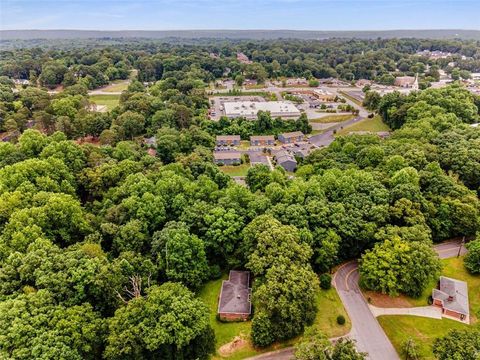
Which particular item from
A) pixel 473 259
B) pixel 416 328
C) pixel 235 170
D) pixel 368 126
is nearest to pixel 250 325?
pixel 416 328

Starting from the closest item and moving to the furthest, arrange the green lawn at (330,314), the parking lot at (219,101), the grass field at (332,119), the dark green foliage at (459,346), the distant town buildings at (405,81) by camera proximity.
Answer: the dark green foliage at (459,346) < the green lawn at (330,314) < the grass field at (332,119) < the parking lot at (219,101) < the distant town buildings at (405,81)

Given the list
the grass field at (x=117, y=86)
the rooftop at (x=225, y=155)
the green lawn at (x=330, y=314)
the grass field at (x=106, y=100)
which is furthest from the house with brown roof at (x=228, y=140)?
the grass field at (x=117, y=86)

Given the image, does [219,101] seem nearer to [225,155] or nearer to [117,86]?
[117,86]

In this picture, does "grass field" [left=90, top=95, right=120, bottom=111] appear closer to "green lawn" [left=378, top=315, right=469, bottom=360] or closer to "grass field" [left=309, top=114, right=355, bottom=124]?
"grass field" [left=309, top=114, right=355, bottom=124]

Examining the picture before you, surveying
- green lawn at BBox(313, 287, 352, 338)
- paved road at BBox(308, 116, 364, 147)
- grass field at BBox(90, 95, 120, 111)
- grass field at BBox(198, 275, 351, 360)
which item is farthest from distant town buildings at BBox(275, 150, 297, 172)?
grass field at BBox(90, 95, 120, 111)

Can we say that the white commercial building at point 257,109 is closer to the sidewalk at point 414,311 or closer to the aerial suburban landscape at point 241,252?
the aerial suburban landscape at point 241,252

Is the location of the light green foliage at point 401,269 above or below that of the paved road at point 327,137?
below

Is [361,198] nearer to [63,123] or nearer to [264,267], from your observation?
[264,267]
